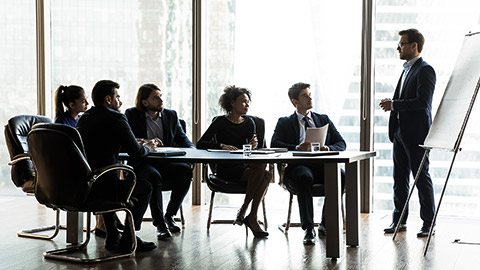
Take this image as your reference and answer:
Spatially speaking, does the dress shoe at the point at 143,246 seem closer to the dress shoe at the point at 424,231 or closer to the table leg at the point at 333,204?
the table leg at the point at 333,204

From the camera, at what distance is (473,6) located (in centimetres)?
623

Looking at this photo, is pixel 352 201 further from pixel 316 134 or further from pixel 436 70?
pixel 436 70

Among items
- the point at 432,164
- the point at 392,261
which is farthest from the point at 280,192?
the point at 392,261

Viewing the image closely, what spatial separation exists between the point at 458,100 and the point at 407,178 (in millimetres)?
980

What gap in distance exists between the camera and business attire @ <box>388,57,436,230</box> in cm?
547

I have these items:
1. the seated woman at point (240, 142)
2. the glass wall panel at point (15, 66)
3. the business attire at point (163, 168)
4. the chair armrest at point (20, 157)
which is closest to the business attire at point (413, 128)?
the seated woman at point (240, 142)

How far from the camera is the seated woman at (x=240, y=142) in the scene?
5453 millimetres

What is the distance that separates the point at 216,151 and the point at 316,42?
2152mm

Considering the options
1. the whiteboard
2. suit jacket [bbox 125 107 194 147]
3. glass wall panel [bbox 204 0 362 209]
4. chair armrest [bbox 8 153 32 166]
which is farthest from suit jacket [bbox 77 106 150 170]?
glass wall panel [bbox 204 0 362 209]

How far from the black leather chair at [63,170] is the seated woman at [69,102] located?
1144 millimetres

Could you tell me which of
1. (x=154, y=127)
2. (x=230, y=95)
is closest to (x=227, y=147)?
(x=230, y=95)

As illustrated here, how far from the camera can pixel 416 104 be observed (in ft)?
17.9

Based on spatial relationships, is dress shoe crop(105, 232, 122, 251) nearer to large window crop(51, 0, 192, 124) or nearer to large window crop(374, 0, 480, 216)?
large window crop(51, 0, 192, 124)

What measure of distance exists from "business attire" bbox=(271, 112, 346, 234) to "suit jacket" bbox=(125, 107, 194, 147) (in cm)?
81
